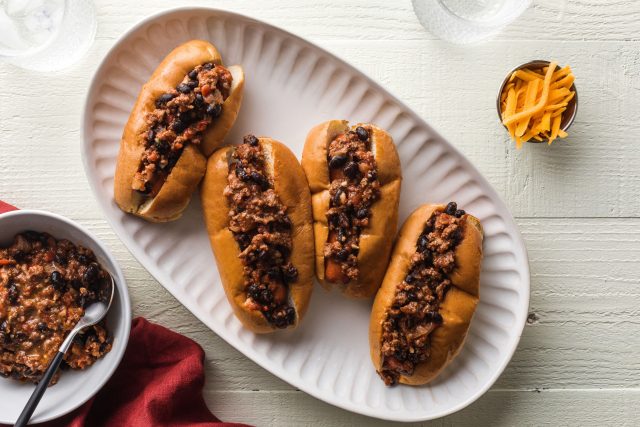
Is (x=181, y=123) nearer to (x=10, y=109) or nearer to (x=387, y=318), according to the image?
(x=10, y=109)

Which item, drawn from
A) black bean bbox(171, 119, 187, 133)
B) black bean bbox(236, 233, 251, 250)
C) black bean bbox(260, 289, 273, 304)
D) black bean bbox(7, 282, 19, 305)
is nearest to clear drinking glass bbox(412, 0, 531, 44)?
black bean bbox(171, 119, 187, 133)

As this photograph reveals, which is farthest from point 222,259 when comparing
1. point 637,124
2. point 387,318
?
point 637,124

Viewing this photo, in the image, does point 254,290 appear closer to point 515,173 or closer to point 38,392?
point 38,392

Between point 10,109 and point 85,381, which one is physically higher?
point 10,109

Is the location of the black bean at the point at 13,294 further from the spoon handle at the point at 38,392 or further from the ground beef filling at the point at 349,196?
the ground beef filling at the point at 349,196

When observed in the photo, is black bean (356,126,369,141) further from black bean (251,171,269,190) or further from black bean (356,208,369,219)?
black bean (251,171,269,190)
